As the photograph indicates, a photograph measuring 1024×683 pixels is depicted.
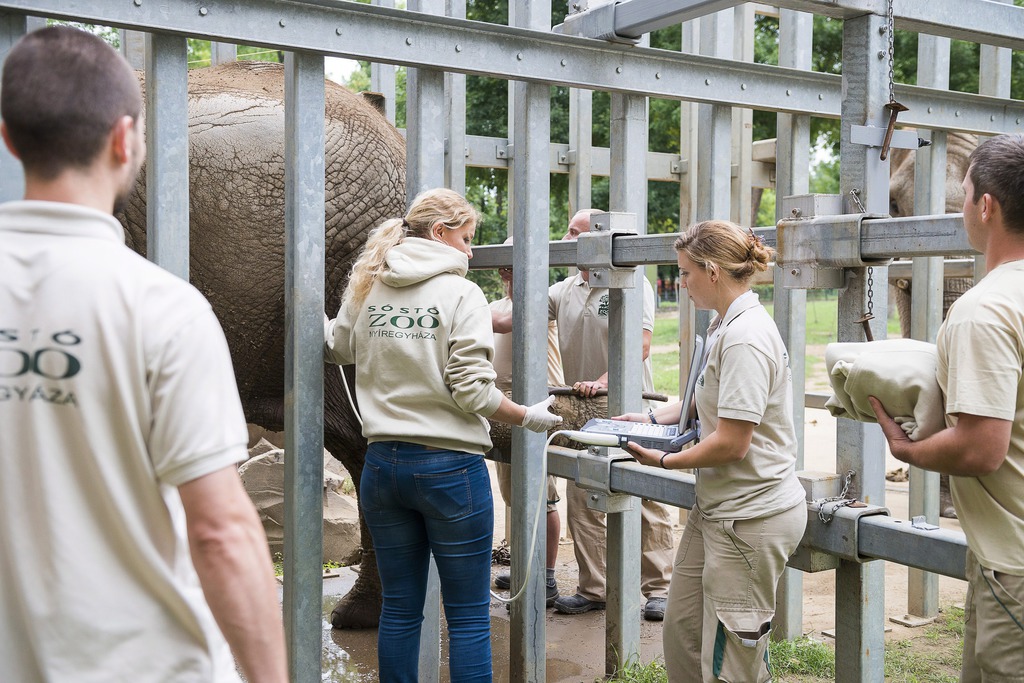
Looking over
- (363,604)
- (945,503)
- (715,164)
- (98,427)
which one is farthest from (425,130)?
(945,503)

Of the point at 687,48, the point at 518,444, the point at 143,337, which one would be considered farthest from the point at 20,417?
the point at 687,48

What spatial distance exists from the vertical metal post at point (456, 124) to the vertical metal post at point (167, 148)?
1.49 m

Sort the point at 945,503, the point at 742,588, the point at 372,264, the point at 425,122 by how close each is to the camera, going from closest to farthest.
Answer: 1. the point at 742,588
2. the point at 372,264
3. the point at 425,122
4. the point at 945,503

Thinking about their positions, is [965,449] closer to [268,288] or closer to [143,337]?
[143,337]


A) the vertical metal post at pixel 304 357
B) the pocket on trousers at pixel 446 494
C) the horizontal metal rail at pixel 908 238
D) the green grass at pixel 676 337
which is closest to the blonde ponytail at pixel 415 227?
the vertical metal post at pixel 304 357

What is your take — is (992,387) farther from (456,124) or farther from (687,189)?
(687,189)

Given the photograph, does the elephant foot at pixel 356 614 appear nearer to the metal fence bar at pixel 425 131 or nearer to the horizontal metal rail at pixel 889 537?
the metal fence bar at pixel 425 131

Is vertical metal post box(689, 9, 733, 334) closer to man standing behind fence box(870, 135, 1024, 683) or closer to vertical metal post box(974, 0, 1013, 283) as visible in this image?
man standing behind fence box(870, 135, 1024, 683)

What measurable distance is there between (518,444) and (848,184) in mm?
1579

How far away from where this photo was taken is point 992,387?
2.15 m

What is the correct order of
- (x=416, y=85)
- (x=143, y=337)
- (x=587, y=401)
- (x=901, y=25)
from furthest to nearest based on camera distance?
(x=587, y=401), (x=416, y=85), (x=901, y=25), (x=143, y=337)

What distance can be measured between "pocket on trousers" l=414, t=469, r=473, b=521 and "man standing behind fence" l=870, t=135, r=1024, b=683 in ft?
4.46

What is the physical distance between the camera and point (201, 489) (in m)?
1.55

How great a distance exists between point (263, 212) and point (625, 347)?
187cm
